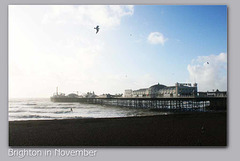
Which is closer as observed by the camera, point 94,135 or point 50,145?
point 50,145

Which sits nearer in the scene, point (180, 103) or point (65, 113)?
point (65, 113)

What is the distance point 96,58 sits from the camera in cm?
732

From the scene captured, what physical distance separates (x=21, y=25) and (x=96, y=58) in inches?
111

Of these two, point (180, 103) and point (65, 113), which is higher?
point (65, 113)

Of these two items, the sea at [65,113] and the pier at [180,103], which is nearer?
the sea at [65,113]

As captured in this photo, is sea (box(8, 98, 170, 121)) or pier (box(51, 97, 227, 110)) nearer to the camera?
sea (box(8, 98, 170, 121))

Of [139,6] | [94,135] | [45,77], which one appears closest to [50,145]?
[94,135]

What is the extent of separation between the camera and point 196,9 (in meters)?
6.21
